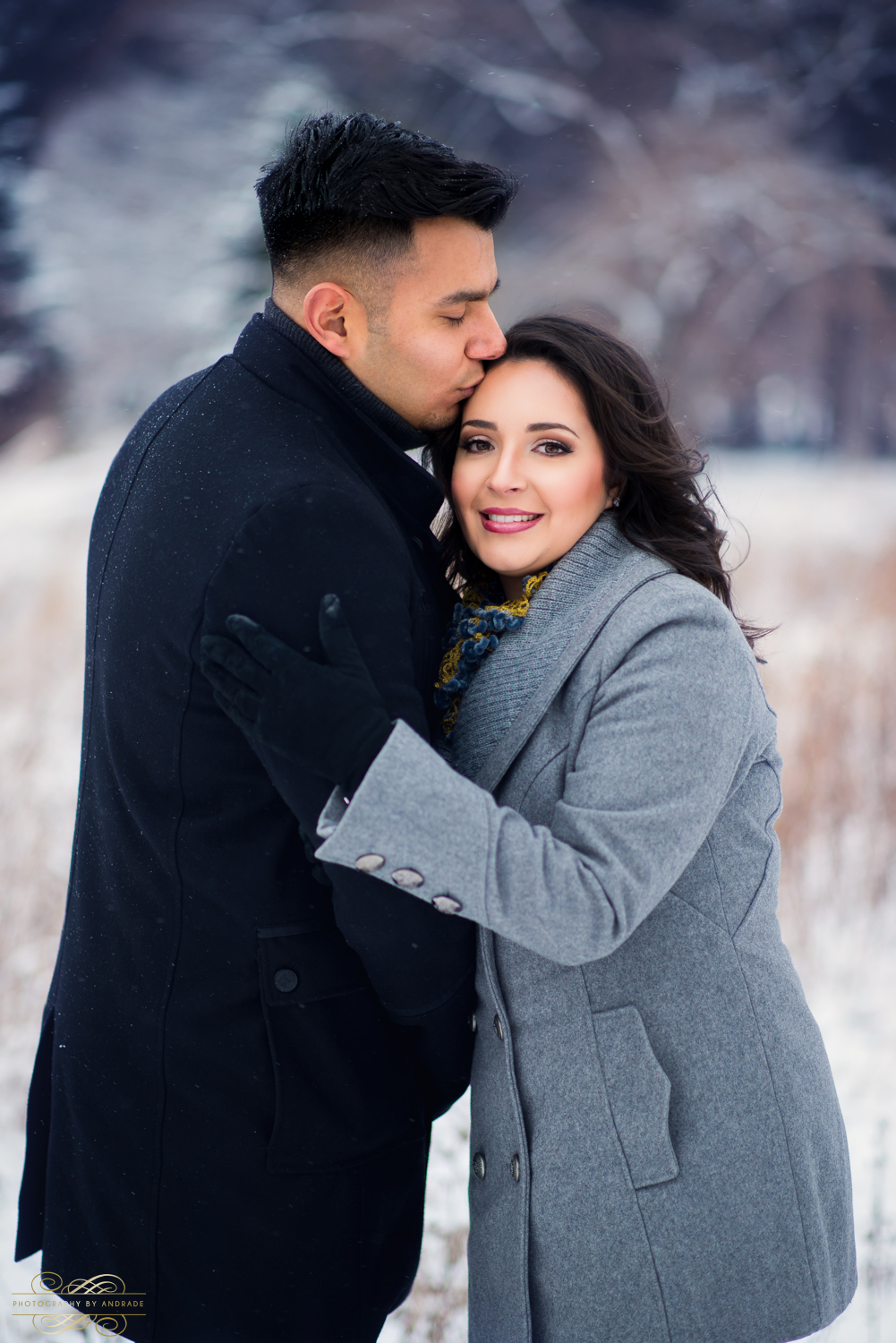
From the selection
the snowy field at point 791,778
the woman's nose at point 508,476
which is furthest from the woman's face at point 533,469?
the snowy field at point 791,778

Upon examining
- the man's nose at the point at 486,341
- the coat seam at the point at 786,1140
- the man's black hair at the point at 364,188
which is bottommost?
the coat seam at the point at 786,1140

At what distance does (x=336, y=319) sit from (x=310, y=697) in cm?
68

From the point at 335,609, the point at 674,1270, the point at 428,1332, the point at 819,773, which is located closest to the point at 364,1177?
the point at 674,1270

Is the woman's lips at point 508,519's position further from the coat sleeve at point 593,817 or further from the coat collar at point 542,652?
the coat sleeve at point 593,817

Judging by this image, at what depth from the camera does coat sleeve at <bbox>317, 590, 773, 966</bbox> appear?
1.11 m

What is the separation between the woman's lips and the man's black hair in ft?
1.42

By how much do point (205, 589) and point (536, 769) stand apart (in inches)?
20.2

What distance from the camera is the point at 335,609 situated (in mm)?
1131

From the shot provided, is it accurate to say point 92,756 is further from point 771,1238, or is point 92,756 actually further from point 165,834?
point 771,1238

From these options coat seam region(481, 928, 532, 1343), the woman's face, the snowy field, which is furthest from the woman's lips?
the snowy field

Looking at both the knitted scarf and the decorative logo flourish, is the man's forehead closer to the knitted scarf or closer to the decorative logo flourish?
the knitted scarf

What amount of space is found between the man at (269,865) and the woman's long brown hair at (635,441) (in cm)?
15

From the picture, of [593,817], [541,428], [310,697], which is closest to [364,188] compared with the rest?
[541,428]

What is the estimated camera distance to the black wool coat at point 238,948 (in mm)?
1253
